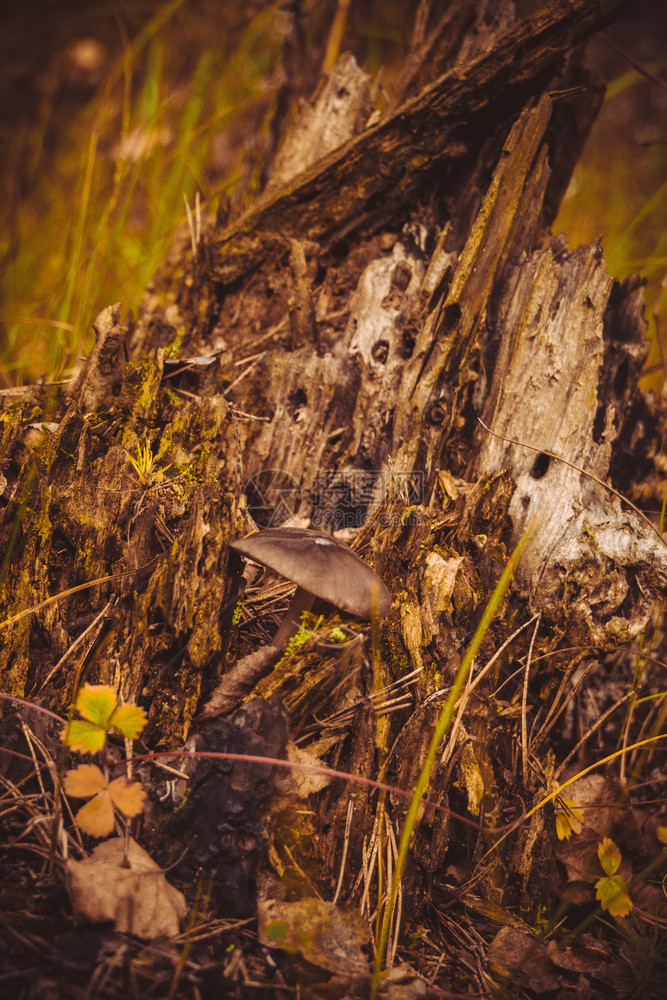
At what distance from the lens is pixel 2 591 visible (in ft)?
5.57

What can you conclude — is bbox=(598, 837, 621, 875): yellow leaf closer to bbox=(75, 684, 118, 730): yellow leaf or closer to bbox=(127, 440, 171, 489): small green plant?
bbox=(75, 684, 118, 730): yellow leaf

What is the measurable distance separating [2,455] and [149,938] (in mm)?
1546

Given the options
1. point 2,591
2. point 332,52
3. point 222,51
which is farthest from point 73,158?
point 2,591

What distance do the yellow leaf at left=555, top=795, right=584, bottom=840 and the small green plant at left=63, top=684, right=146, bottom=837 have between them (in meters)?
1.45

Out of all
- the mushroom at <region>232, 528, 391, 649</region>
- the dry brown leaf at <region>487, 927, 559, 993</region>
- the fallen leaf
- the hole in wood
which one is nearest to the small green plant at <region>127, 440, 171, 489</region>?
the mushroom at <region>232, 528, 391, 649</region>

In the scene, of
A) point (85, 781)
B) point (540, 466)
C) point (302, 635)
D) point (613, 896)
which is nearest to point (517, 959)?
point (613, 896)

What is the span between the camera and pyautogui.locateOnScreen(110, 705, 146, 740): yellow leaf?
135cm

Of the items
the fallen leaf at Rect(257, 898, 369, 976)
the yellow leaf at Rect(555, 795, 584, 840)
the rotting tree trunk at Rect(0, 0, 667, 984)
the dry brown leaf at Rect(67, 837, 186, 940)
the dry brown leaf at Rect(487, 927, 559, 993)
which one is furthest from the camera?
the yellow leaf at Rect(555, 795, 584, 840)

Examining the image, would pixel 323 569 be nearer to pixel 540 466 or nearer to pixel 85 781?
pixel 85 781

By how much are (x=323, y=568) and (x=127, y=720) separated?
657 mm

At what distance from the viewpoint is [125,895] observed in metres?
1.16

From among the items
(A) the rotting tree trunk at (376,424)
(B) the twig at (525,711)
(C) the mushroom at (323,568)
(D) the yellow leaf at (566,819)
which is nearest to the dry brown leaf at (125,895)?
(A) the rotting tree trunk at (376,424)

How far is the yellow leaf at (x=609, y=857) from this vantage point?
176 cm

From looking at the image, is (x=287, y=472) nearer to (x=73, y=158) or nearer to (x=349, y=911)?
(x=349, y=911)
